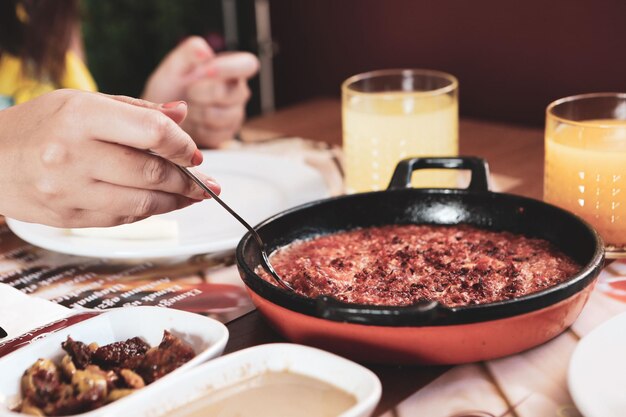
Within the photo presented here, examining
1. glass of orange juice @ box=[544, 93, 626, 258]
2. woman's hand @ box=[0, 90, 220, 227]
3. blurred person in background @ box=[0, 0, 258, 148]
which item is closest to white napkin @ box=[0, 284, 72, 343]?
woman's hand @ box=[0, 90, 220, 227]

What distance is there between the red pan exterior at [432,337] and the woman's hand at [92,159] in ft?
0.90

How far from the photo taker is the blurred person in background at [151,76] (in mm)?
2156

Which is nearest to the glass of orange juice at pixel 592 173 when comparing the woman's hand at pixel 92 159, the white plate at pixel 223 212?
the white plate at pixel 223 212

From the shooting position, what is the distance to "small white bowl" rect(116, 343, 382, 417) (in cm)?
81

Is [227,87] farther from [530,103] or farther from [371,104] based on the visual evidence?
[530,103]

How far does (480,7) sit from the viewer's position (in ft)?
8.36

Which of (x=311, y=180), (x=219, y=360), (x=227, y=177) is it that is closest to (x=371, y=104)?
(x=311, y=180)

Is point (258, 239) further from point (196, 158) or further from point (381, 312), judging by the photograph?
point (381, 312)

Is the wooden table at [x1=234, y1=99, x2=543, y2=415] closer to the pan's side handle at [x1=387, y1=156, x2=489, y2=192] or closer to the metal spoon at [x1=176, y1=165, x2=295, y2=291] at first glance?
the metal spoon at [x1=176, y1=165, x2=295, y2=291]

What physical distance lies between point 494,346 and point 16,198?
75 centimetres

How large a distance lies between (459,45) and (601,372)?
1944mm

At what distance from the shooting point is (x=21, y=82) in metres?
2.53

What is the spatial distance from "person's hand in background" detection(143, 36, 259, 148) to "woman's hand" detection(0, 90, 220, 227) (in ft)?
3.21

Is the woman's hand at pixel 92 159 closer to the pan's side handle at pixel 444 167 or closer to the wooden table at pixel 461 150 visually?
the wooden table at pixel 461 150
